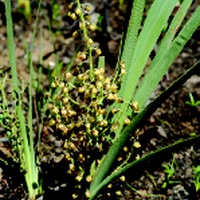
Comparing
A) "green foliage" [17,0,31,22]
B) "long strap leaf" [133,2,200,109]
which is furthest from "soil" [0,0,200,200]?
"long strap leaf" [133,2,200,109]

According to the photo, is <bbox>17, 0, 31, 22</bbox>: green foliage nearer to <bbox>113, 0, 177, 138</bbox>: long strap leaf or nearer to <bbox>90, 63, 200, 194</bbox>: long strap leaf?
<bbox>113, 0, 177, 138</bbox>: long strap leaf

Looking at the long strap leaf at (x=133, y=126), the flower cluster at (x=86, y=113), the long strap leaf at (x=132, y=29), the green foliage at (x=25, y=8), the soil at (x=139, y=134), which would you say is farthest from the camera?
the green foliage at (x=25, y=8)

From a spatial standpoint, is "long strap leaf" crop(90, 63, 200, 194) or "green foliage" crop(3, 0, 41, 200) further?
"green foliage" crop(3, 0, 41, 200)

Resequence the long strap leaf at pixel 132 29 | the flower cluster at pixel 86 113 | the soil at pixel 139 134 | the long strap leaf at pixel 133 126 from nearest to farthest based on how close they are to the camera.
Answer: the long strap leaf at pixel 133 126 → the flower cluster at pixel 86 113 → the long strap leaf at pixel 132 29 → the soil at pixel 139 134

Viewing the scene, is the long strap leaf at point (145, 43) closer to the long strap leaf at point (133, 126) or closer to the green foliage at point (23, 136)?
the long strap leaf at point (133, 126)

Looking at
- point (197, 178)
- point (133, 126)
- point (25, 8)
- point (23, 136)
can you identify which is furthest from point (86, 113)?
point (25, 8)

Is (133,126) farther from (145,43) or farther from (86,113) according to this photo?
(145,43)

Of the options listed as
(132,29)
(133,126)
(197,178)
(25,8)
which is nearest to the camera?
(133,126)

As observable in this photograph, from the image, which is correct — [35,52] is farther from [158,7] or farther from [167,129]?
[158,7]

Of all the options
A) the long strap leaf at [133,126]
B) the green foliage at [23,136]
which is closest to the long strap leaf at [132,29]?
the long strap leaf at [133,126]
